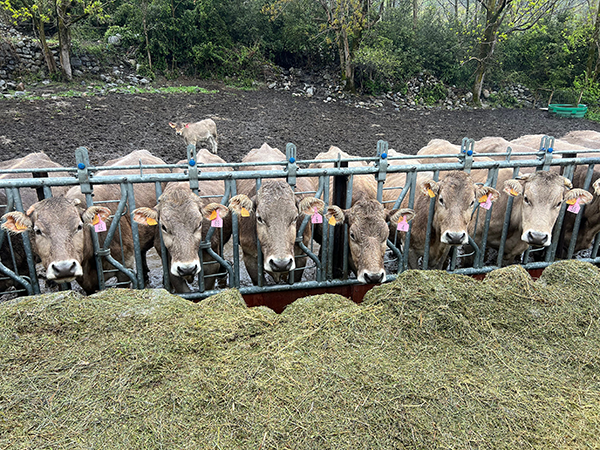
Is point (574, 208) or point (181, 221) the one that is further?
point (574, 208)

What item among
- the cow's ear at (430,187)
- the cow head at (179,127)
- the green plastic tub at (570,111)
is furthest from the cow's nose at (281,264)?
the green plastic tub at (570,111)

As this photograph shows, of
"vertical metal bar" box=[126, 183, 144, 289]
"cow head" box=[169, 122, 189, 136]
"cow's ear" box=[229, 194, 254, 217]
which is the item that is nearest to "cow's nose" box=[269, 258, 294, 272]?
"cow's ear" box=[229, 194, 254, 217]

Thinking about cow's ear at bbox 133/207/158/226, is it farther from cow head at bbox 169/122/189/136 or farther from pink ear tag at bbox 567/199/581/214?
cow head at bbox 169/122/189/136

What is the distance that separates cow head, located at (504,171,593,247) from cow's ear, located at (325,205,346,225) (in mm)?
2436

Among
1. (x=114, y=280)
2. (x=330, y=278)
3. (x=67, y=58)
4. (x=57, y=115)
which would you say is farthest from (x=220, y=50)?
(x=330, y=278)

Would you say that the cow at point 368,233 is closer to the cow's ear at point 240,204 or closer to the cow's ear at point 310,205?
the cow's ear at point 310,205

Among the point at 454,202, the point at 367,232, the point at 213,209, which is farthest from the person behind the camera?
the point at 454,202

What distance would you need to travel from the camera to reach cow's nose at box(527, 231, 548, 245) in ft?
18.0

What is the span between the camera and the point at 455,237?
528 cm

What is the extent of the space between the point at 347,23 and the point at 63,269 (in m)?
21.3

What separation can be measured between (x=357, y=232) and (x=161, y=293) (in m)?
2.47

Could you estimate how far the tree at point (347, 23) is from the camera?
2136cm

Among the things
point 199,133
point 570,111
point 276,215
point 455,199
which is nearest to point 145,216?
point 276,215

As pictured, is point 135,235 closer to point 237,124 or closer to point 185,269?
point 185,269
